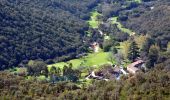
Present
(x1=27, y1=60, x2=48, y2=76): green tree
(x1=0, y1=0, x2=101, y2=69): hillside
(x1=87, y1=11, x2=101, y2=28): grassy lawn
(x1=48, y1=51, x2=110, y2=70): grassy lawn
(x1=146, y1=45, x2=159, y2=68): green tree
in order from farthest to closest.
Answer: (x1=87, y1=11, x2=101, y2=28): grassy lawn
(x1=0, y1=0, x2=101, y2=69): hillside
(x1=48, y1=51, x2=110, y2=70): grassy lawn
(x1=146, y1=45, x2=159, y2=68): green tree
(x1=27, y1=60, x2=48, y2=76): green tree

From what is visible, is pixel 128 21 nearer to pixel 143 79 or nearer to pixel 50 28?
pixel 50 28

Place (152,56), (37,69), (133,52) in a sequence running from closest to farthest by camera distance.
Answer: (37,69) → (152,56) → (133,52)

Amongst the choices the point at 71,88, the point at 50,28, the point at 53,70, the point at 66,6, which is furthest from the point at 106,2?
the point at 71,88

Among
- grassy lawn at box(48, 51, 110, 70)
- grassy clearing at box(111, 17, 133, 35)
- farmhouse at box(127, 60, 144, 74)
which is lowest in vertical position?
farmhouse at box(127, 60, 144, 74)

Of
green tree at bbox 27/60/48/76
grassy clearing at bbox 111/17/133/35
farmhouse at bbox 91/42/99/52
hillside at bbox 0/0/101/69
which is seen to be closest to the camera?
green tree at bbox 27/60/48/76

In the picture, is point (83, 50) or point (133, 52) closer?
point (133, 52)

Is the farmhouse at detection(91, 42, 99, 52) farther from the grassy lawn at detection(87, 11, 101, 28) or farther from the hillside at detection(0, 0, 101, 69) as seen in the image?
the grassy lawn at detection(87, 11, 101, 28)

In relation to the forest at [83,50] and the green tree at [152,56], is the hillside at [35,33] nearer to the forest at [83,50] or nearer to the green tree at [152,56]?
the forest at [83,50]

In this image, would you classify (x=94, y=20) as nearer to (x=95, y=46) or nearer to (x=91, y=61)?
(x=95, y=46)

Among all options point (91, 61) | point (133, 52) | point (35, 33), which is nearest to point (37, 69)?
point (91, 61)

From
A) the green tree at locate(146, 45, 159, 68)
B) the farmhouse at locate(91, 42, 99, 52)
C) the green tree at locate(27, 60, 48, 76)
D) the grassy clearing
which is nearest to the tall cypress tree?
the green tree at locate(146, 45, 159, 68)

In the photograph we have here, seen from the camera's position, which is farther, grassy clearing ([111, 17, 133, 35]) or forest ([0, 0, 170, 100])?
grassy clearing ([111, 17, 133, 35])

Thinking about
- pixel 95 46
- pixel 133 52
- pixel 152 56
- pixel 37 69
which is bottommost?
pixel 37 69
